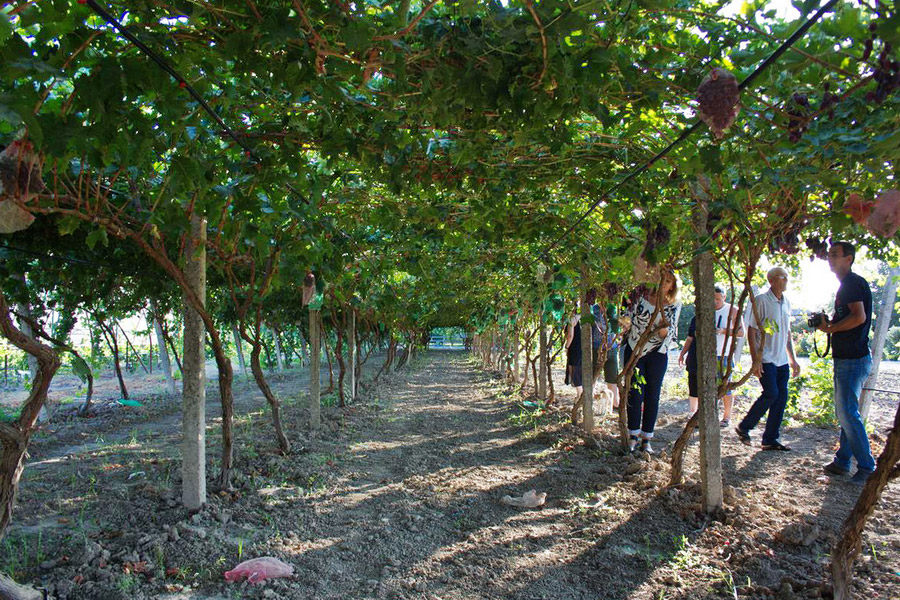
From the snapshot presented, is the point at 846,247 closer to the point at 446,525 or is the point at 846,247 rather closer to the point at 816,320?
the point at 816,320

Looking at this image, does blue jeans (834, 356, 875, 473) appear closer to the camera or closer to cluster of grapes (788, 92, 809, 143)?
the camera

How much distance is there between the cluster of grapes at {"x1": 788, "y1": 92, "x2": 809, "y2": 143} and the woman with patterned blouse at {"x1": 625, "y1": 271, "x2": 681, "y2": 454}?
2176 millimetres

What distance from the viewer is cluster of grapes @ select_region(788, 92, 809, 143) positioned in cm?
187

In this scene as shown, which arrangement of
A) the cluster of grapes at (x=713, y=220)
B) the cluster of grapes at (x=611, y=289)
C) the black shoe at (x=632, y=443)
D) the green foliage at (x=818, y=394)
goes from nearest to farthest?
1. the cluster of grapes at (x=713, y=220)
2. the black shoe at (x=632, y=443)
3. the cluster of grapes at (x=611, y=289)
4. the green foliage at (x=818, y=394)

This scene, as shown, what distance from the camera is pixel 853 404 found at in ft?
11.8

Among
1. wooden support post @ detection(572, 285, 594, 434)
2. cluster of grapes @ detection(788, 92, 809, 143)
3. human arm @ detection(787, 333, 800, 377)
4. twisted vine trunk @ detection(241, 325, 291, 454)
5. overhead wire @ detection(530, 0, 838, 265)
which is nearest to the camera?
overhead wire @ detection(530, 0, 838, 265)

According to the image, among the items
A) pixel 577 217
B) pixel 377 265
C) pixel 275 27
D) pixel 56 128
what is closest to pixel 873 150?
pixel 275 27

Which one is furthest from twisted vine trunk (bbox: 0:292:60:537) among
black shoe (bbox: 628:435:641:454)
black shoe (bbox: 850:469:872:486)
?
black shoe (bbox: 850:469:872:486)

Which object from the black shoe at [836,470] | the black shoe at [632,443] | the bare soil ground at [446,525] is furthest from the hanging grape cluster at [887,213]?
the black shoe at [632,443]

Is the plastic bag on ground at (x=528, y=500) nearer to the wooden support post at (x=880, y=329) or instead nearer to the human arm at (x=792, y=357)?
the human arm at (x=792, y=357)

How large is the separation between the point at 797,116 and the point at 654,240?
3.71 feet

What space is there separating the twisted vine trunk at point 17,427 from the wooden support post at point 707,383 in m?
3.24

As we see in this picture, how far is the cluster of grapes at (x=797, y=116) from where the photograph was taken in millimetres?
1868

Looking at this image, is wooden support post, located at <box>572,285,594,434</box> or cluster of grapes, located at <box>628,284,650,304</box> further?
wooden support post, located at <box>572,285,594,434</box>
